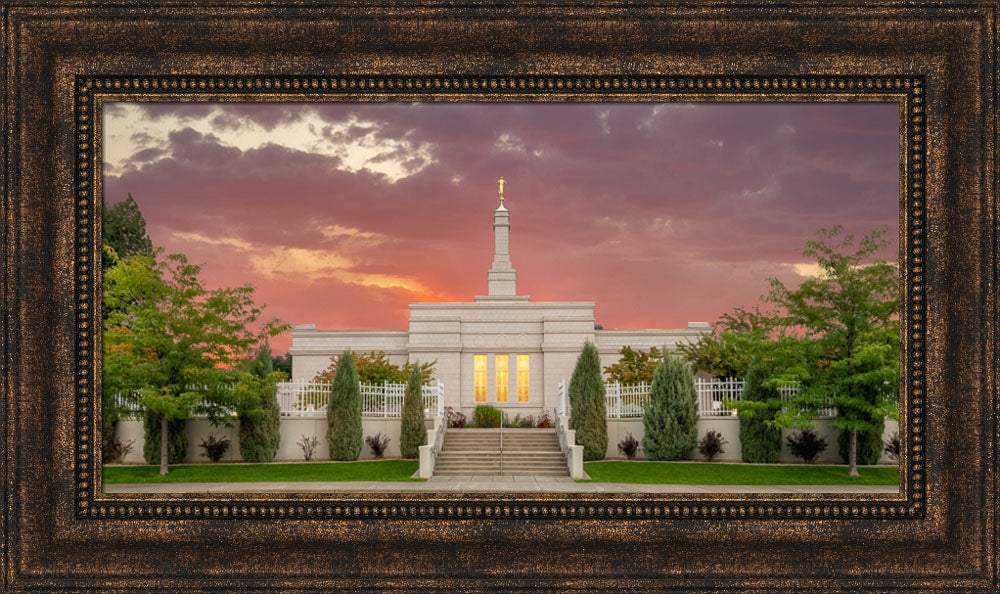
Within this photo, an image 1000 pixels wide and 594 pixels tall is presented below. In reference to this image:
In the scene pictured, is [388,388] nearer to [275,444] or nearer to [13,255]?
[275,444]

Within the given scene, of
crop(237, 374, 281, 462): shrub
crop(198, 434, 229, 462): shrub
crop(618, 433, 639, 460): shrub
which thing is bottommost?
crop(618, 433, 639, 460): shrub

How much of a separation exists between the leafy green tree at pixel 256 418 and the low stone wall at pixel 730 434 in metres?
4.68

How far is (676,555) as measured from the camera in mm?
3859

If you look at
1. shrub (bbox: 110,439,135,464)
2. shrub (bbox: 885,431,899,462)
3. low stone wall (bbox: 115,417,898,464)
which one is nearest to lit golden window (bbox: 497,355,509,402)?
low stone wall (bbox: 115,417,898,464)

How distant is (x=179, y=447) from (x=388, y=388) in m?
10.5

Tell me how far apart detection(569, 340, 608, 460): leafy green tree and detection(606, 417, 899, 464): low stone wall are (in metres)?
0.33

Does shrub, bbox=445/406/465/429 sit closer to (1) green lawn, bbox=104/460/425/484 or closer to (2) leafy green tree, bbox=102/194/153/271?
(2) leafy green tree, bbox=102/194/153/271

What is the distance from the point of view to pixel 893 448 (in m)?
4.09

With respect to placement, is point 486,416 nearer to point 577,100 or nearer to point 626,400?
point 626,400

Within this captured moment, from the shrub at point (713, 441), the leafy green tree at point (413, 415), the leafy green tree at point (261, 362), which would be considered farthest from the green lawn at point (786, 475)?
the leafy green tree at point (413, 415)

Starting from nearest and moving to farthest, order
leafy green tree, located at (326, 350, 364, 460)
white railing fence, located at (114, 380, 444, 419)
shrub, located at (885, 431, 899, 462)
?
shrub, located at (885, 431, 899, 462) < leafy green tree, located at (326, 350, 364, 460) < white railing fence, located at (114, 380, 444, 419)

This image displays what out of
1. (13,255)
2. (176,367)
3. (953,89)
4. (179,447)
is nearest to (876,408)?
(953,89)

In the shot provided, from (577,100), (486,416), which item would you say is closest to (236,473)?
(577,100)

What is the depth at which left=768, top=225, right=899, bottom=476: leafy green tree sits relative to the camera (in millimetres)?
5535
